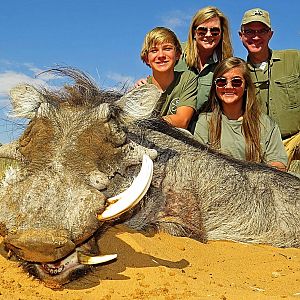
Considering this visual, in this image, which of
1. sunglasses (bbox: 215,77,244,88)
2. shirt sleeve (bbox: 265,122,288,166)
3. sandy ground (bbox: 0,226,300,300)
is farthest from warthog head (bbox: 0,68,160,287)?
shirt sleeve (bbox: 265,122,288,166)

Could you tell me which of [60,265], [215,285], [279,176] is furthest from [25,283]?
[279,176]

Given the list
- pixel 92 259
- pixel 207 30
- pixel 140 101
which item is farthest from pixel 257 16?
pixel 92 259

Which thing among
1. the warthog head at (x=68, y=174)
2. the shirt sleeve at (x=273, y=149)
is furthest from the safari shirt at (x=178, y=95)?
the warthog head at (x=68, y=174)

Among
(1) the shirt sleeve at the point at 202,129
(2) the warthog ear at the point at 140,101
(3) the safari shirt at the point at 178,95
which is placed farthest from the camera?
(3) the safari shirt at the point at 178,95

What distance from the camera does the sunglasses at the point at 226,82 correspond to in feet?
22.0

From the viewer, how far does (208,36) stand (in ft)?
25.2

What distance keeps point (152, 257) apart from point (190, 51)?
4504 mm

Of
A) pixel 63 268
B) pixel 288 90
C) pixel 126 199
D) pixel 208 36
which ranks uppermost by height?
pixel 208 36

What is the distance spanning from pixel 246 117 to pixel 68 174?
3.36 metres

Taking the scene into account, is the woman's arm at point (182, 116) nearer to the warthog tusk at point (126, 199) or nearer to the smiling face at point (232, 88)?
the smiling face at point (232, 88)

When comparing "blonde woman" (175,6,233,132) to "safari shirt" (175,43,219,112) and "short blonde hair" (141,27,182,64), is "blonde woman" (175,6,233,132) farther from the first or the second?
"short blonde hair" (141,27,182,64)

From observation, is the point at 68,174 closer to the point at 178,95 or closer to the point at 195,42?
the point at 178,95

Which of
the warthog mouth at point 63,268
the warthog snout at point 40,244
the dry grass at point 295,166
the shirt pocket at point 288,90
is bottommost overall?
the dry grass at point 295,166

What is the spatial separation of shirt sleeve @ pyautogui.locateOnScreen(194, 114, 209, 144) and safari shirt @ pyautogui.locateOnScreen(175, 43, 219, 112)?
56 cm
